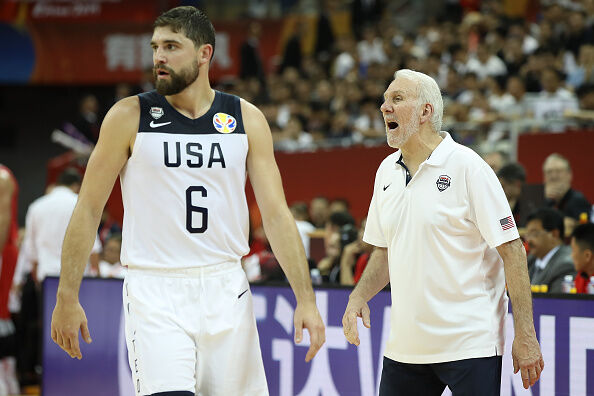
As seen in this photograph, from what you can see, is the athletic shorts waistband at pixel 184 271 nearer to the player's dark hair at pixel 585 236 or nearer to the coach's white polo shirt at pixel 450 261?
the coach's white polo shirt at pixel 450 261

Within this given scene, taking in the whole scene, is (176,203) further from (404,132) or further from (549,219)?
(549,219)

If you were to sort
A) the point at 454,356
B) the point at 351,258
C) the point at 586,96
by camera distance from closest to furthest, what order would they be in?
the point at 454,356 < the point at 351,258 < the point at 586,96

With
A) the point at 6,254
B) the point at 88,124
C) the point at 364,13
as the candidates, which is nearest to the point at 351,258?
the point at 6,254

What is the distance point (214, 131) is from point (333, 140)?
10.7 m

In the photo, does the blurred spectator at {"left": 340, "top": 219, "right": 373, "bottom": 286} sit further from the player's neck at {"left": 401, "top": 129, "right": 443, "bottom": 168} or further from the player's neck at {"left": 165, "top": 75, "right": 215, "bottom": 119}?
the player's neck at {"left": 165, "top": 75, "right": 215, "bottom": 119}

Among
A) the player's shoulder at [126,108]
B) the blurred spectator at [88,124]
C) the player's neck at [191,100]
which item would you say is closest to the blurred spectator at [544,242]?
the player's neck at [191,100]

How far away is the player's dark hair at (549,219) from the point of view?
285 inches

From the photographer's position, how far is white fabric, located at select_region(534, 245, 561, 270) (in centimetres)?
699

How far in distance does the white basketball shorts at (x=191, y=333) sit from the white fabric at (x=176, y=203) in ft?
0.25

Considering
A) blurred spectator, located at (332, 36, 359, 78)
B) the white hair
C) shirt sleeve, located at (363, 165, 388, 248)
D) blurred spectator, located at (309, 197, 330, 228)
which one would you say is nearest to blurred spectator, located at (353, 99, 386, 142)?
blurred spectator, located at (309, 197, 330, 228)

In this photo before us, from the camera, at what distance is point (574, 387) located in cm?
550

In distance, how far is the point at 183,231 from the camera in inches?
168

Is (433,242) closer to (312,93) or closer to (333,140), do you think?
(333,140)

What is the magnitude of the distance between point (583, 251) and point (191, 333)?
11.2 ft
